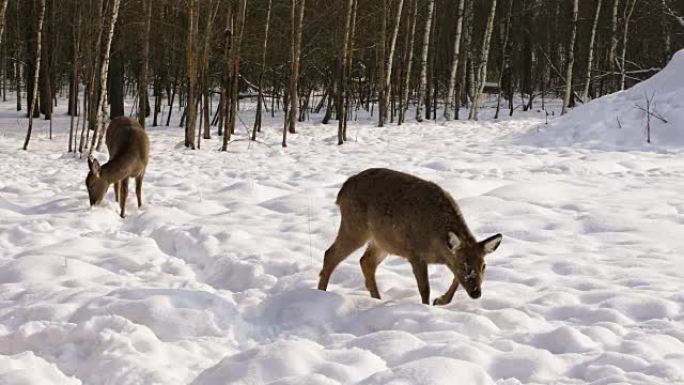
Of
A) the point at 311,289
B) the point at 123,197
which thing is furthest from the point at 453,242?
the point at 123,197

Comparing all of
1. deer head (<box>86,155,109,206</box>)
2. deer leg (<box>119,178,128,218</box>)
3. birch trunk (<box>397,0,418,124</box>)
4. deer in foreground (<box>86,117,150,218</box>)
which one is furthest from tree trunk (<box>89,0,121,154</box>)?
birch trunk (<box>397,0,418,124</box>)

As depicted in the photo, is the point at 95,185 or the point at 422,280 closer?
the point at 422,280

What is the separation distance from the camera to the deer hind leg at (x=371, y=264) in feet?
20.9

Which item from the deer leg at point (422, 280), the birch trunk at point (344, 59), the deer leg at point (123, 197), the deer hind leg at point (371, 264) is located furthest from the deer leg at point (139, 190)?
the birch trunk at point (344, 59)

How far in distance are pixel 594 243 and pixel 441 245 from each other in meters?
2.82

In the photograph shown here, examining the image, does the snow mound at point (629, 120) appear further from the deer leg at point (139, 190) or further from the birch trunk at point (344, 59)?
the deer leg at point (139, 190)

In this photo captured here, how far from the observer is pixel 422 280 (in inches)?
236

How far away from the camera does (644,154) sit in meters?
14.7

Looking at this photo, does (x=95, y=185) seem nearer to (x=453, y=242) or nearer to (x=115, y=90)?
(x=453, y=242)

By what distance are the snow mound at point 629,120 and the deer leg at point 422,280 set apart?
1112 cm

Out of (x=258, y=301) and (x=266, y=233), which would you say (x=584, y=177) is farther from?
(x=258, y=301)

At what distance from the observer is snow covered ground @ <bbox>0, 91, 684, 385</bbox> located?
4480mm

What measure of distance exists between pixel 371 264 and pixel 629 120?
12.9 metres

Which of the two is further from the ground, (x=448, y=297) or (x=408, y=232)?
(x=408, y=232)
